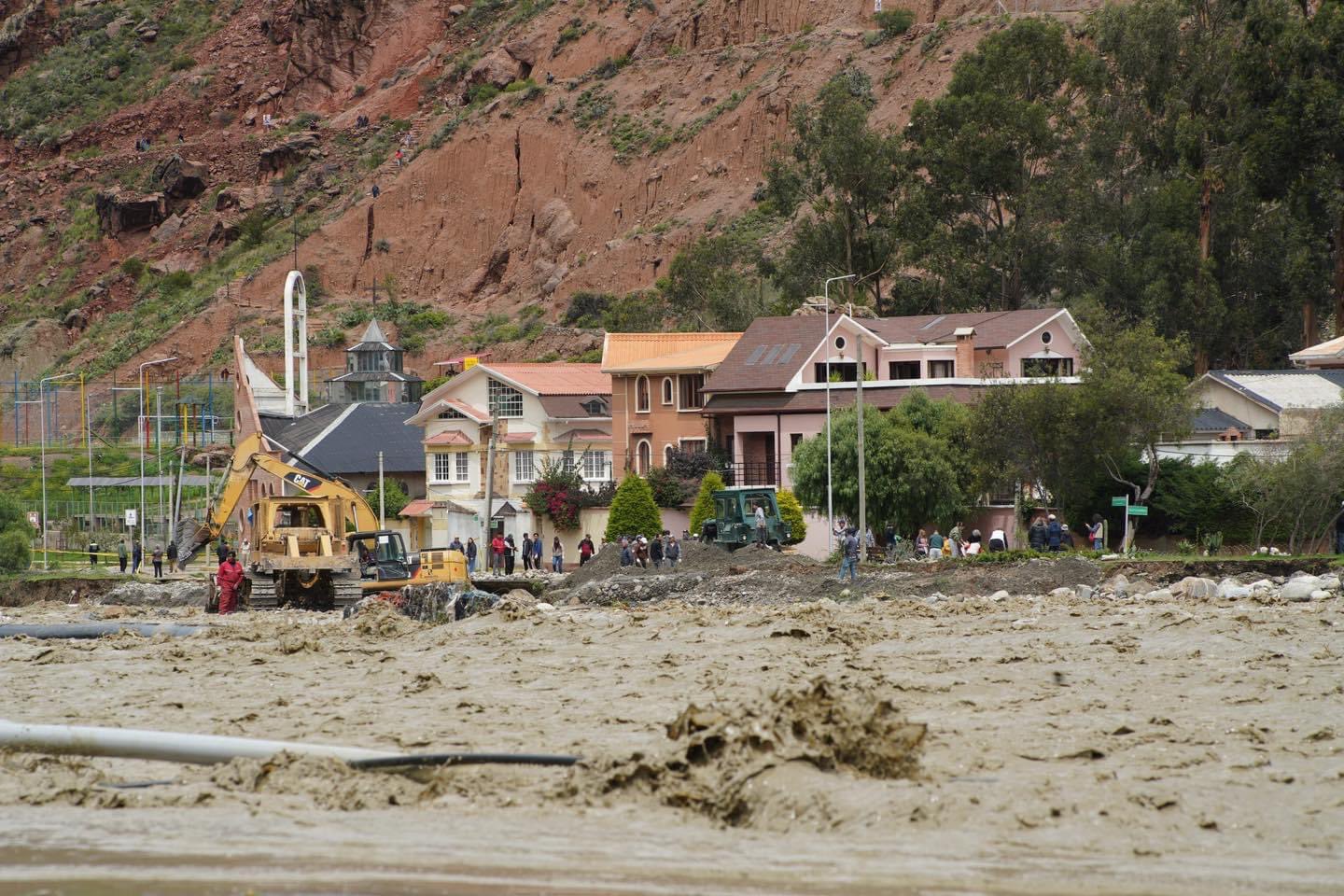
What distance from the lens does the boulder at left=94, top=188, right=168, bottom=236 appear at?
13338cm

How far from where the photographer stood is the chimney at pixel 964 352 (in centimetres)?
5888

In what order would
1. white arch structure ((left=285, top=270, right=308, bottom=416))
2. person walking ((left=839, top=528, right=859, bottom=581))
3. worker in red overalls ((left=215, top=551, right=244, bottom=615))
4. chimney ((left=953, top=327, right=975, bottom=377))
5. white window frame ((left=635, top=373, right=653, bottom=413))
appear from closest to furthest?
1. person walking ((left=839, top=528, right=859, bottom=581))
2. worker in red overalls ((left=215, top=551, right=244, bottom=615))
3. chimney ((left=953, top=327, right=975, bottom=377))
4. white window frame ((left=635, top=373, right=653, bottom=413))
5. white arch structure ((left=285, top=270, right=308, bottom=416))

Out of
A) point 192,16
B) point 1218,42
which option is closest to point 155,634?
point 1218,42

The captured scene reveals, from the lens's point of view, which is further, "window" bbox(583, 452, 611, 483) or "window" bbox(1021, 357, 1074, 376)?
"window" bbox(583, 452, 611, 483)

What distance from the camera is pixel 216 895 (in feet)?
40.7

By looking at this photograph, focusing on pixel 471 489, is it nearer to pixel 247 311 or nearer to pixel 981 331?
pixel 981 331

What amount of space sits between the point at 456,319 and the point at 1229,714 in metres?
95.0

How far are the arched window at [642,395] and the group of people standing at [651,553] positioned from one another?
1410cm

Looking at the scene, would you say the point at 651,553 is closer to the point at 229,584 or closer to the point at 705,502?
the point at 705,502

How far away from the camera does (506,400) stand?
65.1 m

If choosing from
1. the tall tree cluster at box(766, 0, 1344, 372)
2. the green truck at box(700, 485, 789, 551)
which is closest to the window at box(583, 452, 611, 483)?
the green truck at box(700, 485, 789, 551)

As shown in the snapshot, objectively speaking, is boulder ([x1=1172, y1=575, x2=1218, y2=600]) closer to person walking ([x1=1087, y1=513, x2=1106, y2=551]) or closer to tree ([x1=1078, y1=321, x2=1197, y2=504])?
person walking ([x1=1087, y1=513, x2=1106, y2=551])

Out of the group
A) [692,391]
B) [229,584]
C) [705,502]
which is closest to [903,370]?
[692,391]

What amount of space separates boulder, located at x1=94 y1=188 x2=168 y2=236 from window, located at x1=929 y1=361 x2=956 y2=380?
8887 centimetres
